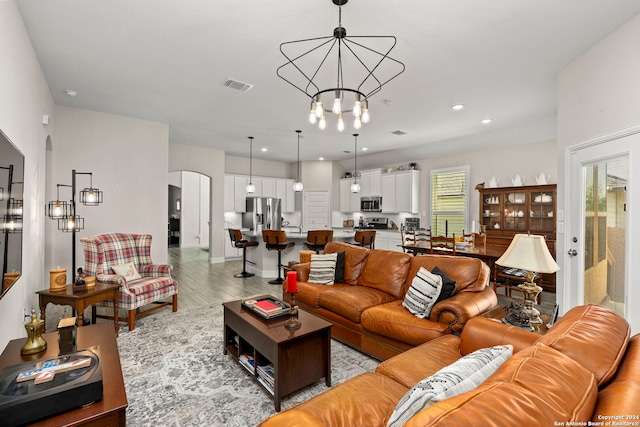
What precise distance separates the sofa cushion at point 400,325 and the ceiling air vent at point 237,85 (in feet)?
9.90

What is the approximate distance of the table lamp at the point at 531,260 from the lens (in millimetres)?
2082

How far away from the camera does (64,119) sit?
4.53 m

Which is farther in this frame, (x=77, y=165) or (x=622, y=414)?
(x=77, y=165)

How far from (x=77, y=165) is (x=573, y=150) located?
21.4 ft

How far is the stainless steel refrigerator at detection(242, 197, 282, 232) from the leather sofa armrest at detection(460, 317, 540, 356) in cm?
691

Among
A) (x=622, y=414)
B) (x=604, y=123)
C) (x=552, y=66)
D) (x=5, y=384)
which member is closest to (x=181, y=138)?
(x=5, y=384)

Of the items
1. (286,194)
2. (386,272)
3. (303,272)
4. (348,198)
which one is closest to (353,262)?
(386,272)

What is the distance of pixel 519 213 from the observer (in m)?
5.76

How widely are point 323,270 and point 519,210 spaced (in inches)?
172

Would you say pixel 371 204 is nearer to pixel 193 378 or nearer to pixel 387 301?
pixel 387 301

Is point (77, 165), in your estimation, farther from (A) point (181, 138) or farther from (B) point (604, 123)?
(B) point (604, 123)

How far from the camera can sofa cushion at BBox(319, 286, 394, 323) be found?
2877 millimetres

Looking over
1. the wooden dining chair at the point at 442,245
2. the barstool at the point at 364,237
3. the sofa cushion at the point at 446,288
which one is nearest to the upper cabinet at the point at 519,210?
the wooden dining chair at the point at 442,245

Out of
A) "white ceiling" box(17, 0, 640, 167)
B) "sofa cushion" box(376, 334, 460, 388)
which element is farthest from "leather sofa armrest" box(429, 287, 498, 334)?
"white ceiling" box(17, 0, 640, 167)
